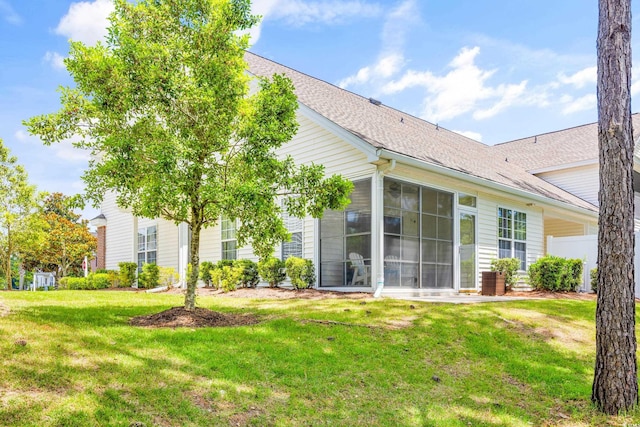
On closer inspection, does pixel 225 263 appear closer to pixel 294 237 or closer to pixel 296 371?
pixel 294 237

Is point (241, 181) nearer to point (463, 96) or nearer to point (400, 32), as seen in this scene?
point (400, 32)

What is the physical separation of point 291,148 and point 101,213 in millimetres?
13581

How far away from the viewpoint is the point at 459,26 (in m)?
14.0

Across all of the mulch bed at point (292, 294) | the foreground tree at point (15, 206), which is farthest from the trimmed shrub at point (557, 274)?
the foreground tree at point (15, 206)

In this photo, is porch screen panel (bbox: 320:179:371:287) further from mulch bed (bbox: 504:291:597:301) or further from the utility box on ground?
mulch bed (bbox: 504:291:597:301)

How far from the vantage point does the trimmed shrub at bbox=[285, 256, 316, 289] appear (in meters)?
Answer: 11.0

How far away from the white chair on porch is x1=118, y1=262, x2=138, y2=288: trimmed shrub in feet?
33.5

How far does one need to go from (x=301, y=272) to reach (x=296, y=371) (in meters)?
6.20

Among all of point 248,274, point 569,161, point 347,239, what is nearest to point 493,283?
point 347,239

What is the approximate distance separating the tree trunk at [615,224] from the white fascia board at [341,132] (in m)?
4.72

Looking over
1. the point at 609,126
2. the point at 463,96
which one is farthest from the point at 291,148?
the point at 463,96

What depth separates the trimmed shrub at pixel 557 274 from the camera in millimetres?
12250

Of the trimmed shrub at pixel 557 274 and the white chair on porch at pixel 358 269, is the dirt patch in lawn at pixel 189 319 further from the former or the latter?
the trimmed shrub at pixel 557 274

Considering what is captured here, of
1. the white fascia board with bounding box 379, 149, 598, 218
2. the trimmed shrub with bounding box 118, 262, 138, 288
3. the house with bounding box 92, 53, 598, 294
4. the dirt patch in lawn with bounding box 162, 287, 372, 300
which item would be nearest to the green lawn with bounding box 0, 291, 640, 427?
the dirt patch in lawn with bounding box 162, 287, 372, 300
